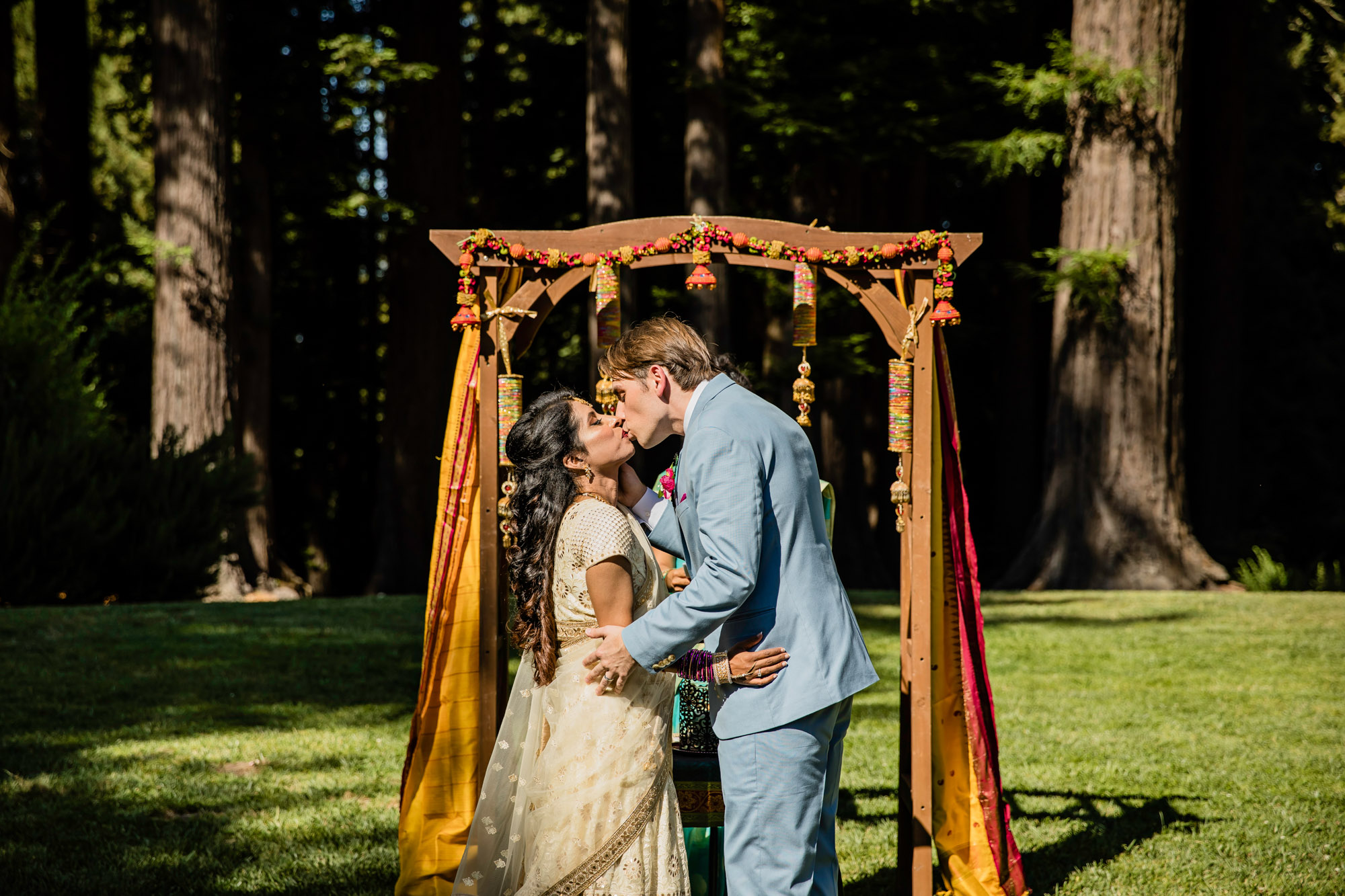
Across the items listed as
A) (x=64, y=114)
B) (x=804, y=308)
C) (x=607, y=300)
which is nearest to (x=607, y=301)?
(x=607, y=300)

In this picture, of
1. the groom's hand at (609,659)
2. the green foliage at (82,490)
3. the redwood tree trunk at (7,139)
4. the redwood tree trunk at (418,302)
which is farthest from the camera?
the redwood tree trunk at (418,302)

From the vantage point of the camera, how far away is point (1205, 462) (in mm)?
15531

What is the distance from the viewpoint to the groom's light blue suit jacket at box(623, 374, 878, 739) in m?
2.76

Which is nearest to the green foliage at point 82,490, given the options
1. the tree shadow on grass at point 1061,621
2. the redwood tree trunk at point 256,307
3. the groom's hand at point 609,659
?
the redwood tree trunk at point 256,307

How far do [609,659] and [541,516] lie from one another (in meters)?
0.58

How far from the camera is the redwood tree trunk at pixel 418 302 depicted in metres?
15.0

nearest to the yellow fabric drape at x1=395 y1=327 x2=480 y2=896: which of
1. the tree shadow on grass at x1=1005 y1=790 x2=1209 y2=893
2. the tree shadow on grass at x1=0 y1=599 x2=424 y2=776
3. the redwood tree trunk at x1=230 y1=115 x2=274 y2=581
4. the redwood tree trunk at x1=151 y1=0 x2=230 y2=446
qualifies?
the tree shadow on grass at x1=1005 y1=790 x2=1209 y2=893

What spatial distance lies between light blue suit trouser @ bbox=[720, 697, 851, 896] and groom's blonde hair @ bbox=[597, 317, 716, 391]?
0.96 metres

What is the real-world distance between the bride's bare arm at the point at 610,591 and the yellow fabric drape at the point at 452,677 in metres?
1.00

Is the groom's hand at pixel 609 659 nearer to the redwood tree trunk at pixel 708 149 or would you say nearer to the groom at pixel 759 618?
the groom at pixel 759 618

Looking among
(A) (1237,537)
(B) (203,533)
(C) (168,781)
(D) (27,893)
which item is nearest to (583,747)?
(D) (27,893)

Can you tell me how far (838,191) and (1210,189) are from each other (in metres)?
5.37

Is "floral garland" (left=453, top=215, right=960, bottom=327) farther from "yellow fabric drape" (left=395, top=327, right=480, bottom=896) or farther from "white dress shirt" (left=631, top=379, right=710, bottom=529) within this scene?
"white dress shirt" (left=631, top=379, right=710, bottom=529)

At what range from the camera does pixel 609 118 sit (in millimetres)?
12531
